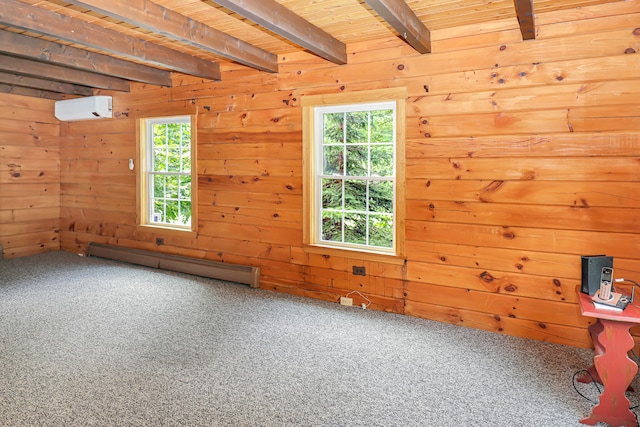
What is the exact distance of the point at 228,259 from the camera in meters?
4.86

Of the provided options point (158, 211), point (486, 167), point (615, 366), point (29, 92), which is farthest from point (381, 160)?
Answer: point (29, 92)

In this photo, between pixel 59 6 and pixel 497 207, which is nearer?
pixel 59 6

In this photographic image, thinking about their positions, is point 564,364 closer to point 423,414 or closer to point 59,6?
point 423,414

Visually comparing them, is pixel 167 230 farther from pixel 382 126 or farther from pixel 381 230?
pixel 382 126

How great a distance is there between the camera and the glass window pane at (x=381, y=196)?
3916 millimetres

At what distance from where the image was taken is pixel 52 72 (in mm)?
4555

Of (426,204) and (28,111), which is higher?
(28,111)

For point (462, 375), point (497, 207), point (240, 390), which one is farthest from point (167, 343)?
point (497, 207)

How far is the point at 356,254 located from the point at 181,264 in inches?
89.4

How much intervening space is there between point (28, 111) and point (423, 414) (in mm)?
6366

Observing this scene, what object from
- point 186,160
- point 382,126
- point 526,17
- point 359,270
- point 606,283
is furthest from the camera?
point 186,160

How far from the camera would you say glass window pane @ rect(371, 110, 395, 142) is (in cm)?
386

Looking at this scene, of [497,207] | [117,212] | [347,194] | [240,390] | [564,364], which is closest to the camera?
[240,390]

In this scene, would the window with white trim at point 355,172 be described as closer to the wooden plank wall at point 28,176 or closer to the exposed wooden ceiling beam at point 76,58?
the exposed wooden ceiling beam at point 76,58
